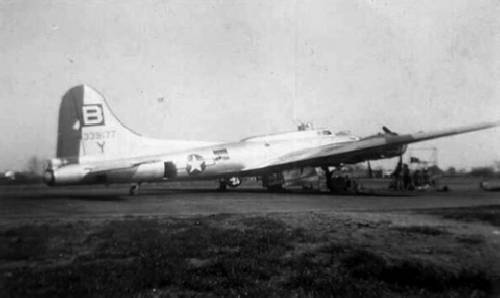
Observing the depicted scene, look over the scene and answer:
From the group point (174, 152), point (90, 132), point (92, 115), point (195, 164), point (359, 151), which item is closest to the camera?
point (90, 132)

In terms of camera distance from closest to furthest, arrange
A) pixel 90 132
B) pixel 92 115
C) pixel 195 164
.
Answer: pixel 90 132 < pixel 92 115 < pixel 195 164

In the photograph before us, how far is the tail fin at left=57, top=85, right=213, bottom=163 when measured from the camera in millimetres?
19281

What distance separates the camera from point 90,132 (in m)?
19.9

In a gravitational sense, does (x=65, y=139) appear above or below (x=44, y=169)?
above

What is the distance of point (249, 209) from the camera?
15961 mm

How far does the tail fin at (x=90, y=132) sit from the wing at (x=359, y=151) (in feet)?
27.4

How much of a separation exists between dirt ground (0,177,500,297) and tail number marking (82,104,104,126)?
772 centimetres

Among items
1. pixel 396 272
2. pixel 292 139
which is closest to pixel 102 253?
pixel 396 272

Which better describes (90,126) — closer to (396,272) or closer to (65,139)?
(65,139)

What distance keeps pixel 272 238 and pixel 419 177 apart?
25.5 meters

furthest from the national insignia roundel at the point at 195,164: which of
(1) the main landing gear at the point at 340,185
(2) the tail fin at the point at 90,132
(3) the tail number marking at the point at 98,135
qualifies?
(1) the main landing gear at the point at 340,185

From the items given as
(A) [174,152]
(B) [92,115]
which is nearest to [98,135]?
(B) [92,115]

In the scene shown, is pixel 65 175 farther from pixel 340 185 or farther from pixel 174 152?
pixel 340 185

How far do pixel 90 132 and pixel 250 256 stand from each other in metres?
13.8
